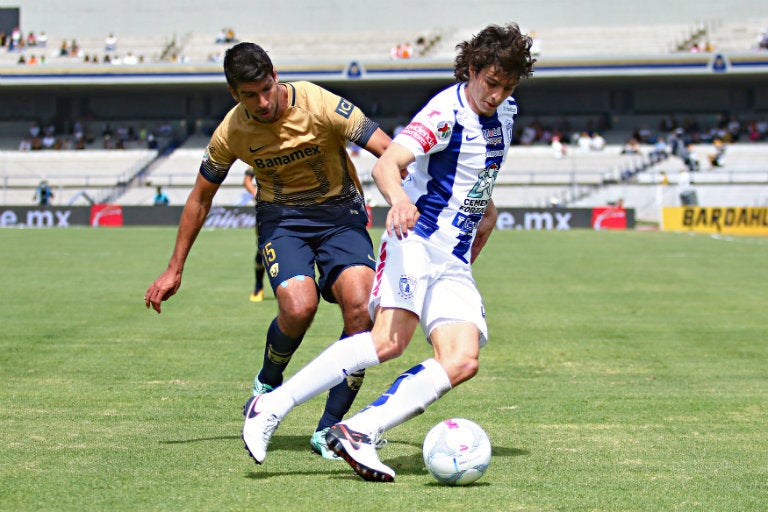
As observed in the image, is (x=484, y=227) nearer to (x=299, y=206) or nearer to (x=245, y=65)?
(x=299, y=206)

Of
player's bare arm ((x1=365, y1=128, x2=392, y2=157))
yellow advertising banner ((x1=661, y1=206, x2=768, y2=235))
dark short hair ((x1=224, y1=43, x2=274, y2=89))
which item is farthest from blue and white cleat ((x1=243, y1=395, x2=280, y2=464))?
yellow advertising banner ((x1=661, y1=206, x2=768, y2=235))

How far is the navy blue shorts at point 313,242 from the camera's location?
20.2 ft

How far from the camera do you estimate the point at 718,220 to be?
3741 cm

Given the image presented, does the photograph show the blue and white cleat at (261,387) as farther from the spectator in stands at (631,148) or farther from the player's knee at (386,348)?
the spectator in stands at (631,148)

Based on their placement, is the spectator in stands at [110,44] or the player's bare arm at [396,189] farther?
the spectator in stands at [110,44]

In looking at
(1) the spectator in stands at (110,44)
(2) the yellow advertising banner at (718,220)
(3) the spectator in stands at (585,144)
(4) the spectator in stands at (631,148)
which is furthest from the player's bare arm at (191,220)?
(1) the spectator in stands at (110,44)

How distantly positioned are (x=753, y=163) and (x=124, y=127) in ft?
111

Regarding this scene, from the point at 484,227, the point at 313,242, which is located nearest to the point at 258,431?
the point at 313,242

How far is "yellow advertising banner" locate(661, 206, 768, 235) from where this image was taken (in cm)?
3694

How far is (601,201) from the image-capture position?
4488 cm

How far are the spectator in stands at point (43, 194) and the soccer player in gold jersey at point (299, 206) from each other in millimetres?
40898

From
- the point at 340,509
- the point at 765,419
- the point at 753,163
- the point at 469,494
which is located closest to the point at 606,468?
the point at 469,494

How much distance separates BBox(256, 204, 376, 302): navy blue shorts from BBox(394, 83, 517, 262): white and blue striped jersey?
82cm

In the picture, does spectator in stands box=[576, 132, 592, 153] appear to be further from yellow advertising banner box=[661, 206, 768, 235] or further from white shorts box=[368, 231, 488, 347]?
white shorts box=[368, 231, 488, 347]
